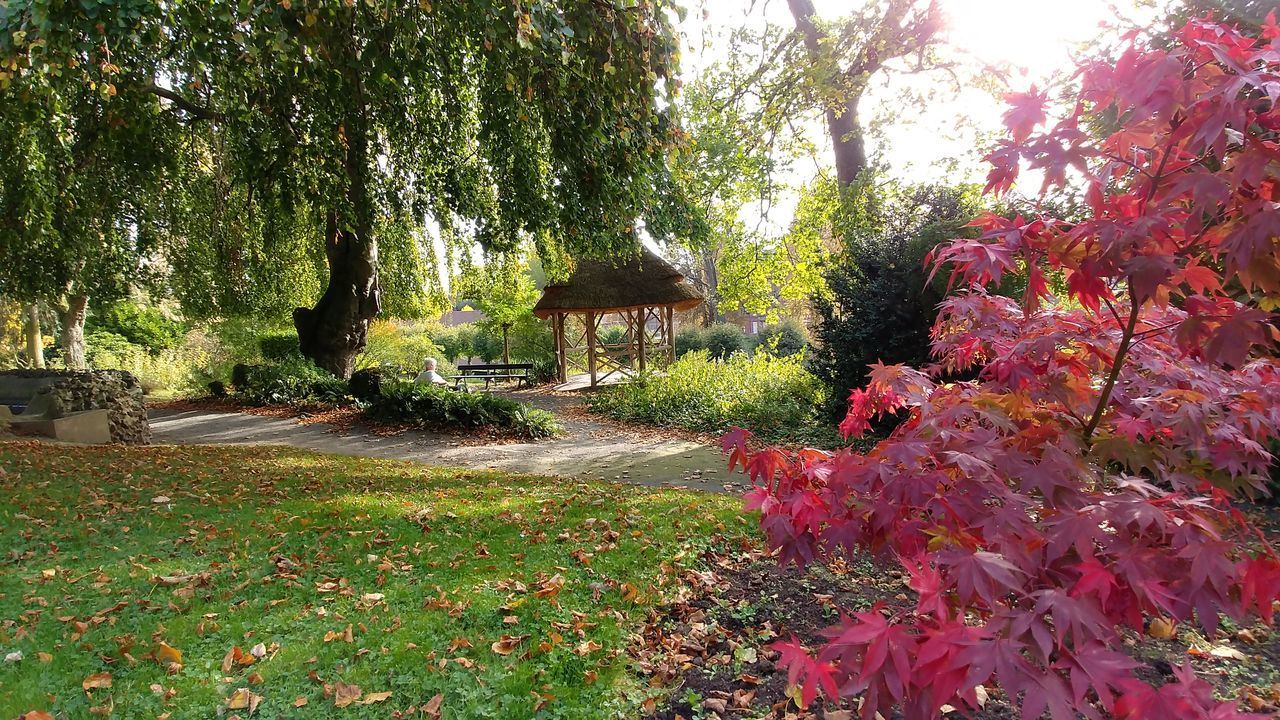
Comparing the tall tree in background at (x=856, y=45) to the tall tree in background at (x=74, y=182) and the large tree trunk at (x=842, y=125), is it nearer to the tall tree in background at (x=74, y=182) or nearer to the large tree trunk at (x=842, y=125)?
the large tree trunk at (x=842, y=125)

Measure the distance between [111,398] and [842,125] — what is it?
42.6ft

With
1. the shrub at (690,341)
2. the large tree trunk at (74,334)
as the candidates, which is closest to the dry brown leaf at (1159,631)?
the shrub at (690,341)

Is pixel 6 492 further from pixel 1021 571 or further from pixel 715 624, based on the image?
pixel 1021 571

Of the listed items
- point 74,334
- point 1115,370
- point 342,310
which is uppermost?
point 74,334

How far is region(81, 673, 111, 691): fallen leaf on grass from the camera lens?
246cm

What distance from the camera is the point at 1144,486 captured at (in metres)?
1.49

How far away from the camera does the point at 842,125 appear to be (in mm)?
12258

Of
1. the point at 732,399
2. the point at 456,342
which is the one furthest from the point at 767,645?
the point at 456,342

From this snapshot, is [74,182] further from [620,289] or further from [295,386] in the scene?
[620,289]

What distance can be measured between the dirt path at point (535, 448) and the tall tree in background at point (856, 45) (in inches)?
248

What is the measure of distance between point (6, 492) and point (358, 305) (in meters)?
9.53

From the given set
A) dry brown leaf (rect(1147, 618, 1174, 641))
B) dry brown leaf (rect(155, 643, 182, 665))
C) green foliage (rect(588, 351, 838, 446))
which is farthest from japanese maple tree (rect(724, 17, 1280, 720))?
green foliage (rect(588, 351, 838, 446))

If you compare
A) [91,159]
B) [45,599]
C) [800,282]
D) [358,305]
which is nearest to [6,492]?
[45,599]

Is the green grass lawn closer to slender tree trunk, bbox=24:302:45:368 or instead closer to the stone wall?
the stone wall
